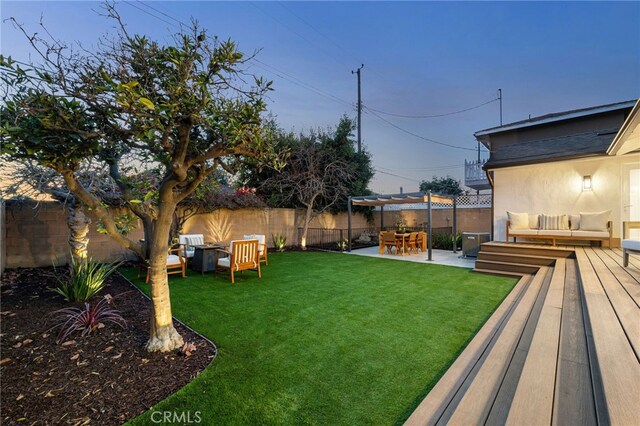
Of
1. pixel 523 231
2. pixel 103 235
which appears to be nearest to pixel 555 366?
pixel 523 231

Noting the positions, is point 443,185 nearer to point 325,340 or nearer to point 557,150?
point 557,150

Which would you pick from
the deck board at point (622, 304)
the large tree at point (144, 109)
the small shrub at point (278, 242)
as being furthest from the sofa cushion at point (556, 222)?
the small shrub at point (278, 242)

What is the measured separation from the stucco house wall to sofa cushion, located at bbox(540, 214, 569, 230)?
34cm

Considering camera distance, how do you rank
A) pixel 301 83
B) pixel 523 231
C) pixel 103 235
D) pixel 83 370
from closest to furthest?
pixel 83 370 → pixel 523 231 → pixel 103 235 → pixel 301 83

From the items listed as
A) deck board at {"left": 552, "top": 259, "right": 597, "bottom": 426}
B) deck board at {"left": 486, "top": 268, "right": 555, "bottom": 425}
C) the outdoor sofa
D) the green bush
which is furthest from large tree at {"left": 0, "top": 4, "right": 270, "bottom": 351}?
the green bush

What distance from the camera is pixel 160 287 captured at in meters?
2.84

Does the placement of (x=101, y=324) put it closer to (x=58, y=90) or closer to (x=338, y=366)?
(x=58, y=90)

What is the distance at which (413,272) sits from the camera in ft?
22.2

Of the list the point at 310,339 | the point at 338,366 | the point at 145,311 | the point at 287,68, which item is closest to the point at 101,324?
the point at 145,311

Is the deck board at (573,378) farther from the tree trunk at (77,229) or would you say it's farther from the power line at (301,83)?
the power line at (301,83)

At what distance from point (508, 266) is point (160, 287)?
23.4ft

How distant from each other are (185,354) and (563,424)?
3.00 meters

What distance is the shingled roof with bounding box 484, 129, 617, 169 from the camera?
6.88 meters

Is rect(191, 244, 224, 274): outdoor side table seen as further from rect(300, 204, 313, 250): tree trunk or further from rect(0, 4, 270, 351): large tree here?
Answer: rect(300, 204, 313, 250): tree trunk
